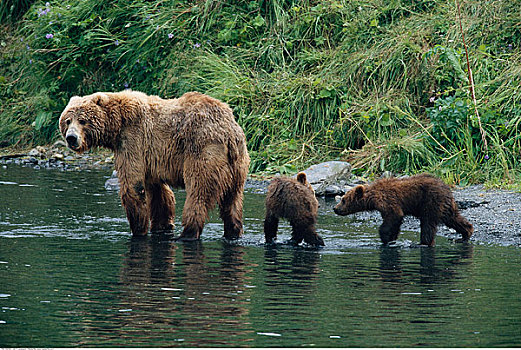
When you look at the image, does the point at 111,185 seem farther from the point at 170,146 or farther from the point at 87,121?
the point at 170,146

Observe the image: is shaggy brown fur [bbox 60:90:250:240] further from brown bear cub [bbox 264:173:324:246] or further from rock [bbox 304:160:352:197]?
Answer: rock [bbox 304:160:352:197]

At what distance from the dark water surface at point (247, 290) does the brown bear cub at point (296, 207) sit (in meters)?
0.19

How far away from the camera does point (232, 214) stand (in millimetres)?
9680

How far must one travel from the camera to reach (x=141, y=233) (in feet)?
32.2

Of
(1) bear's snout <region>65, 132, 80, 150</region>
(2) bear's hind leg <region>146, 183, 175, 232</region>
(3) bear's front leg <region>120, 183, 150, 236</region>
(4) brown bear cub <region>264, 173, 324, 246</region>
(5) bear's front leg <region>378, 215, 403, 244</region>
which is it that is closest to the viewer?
(4) brown bear cub <region>264, 173, 324, 246</region>

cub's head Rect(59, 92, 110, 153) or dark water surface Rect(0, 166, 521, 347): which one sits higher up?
cub's head Rect(59, 92, 110, 153)

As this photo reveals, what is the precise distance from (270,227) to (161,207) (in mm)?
1520

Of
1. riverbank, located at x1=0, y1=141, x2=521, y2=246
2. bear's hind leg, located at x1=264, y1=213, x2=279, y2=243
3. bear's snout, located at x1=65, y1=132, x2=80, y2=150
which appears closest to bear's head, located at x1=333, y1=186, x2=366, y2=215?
bear's hind leg, located at x1=264, y1=213, x2=279, y2=243

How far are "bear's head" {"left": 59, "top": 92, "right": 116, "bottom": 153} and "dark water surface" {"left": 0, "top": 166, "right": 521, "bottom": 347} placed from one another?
42.2 inches

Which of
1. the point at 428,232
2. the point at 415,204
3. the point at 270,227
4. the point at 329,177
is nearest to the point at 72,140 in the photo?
the point at 270,227

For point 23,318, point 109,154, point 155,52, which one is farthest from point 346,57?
point 23,318

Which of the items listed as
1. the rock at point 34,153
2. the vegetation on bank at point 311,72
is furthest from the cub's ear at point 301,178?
the rock at point 34,153

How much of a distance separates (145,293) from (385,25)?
11112mm

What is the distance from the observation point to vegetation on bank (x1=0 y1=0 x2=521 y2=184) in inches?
542
